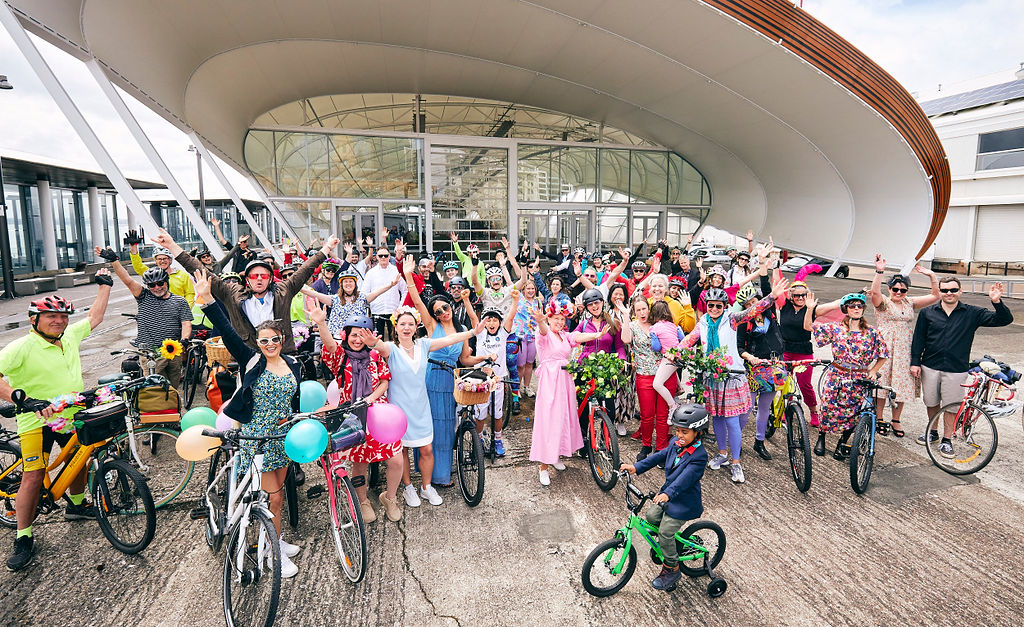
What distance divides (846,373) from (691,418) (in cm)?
289

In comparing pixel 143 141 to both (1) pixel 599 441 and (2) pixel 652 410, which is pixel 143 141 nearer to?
(1) pixel 599 441

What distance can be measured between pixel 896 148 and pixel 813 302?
51.8 ft

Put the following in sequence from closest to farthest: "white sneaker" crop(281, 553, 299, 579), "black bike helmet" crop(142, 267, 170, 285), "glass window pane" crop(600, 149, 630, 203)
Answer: "white sneaker" crop(281, 553, 299, 579), "black bike helmet" crop(142, 267, 170, 285), "glass window pane" crop(600, 149, 630, 203)

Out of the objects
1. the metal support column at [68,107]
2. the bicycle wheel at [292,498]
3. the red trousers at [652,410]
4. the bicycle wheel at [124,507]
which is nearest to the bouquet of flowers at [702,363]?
the red trousers at [652,410]

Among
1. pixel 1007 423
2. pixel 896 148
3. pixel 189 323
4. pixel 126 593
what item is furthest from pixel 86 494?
pixel 896 148

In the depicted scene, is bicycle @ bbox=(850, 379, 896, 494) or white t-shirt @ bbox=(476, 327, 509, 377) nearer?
bicycle @ bbox=(850, 379, 896, 494)

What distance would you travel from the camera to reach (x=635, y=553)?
3.22 metres

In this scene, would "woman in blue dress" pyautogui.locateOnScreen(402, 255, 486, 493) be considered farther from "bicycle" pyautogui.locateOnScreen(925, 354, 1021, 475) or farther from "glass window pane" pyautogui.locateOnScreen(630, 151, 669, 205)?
"glass window pane" pyautogui.locateOnScreen(630, 151, 669, 205)

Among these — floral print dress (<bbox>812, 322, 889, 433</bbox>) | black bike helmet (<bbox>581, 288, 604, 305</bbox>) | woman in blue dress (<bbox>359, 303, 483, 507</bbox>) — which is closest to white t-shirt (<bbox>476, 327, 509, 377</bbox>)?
black bike helmet (<bbox>581, 288, 604, 305</bbox>)

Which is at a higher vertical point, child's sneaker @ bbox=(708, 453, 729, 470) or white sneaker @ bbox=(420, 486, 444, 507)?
child's sneaker @ bbox=(708, 453, 729, 470)

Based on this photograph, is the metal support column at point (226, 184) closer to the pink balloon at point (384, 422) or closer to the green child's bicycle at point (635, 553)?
the pink balloon at point (384, 422)

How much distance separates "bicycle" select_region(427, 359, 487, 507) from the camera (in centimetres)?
425

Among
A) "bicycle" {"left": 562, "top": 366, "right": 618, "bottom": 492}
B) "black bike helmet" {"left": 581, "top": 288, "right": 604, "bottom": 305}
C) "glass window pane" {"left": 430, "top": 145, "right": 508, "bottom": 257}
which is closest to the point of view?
"bicycle" {"left": 562, "top": 366, "right": 618, "bottom": 492}

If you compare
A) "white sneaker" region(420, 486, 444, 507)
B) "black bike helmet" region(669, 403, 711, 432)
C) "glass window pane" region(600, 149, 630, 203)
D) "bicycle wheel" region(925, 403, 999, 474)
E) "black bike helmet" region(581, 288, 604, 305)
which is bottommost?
"white sneaker" region(420, 486, 444, 507)
